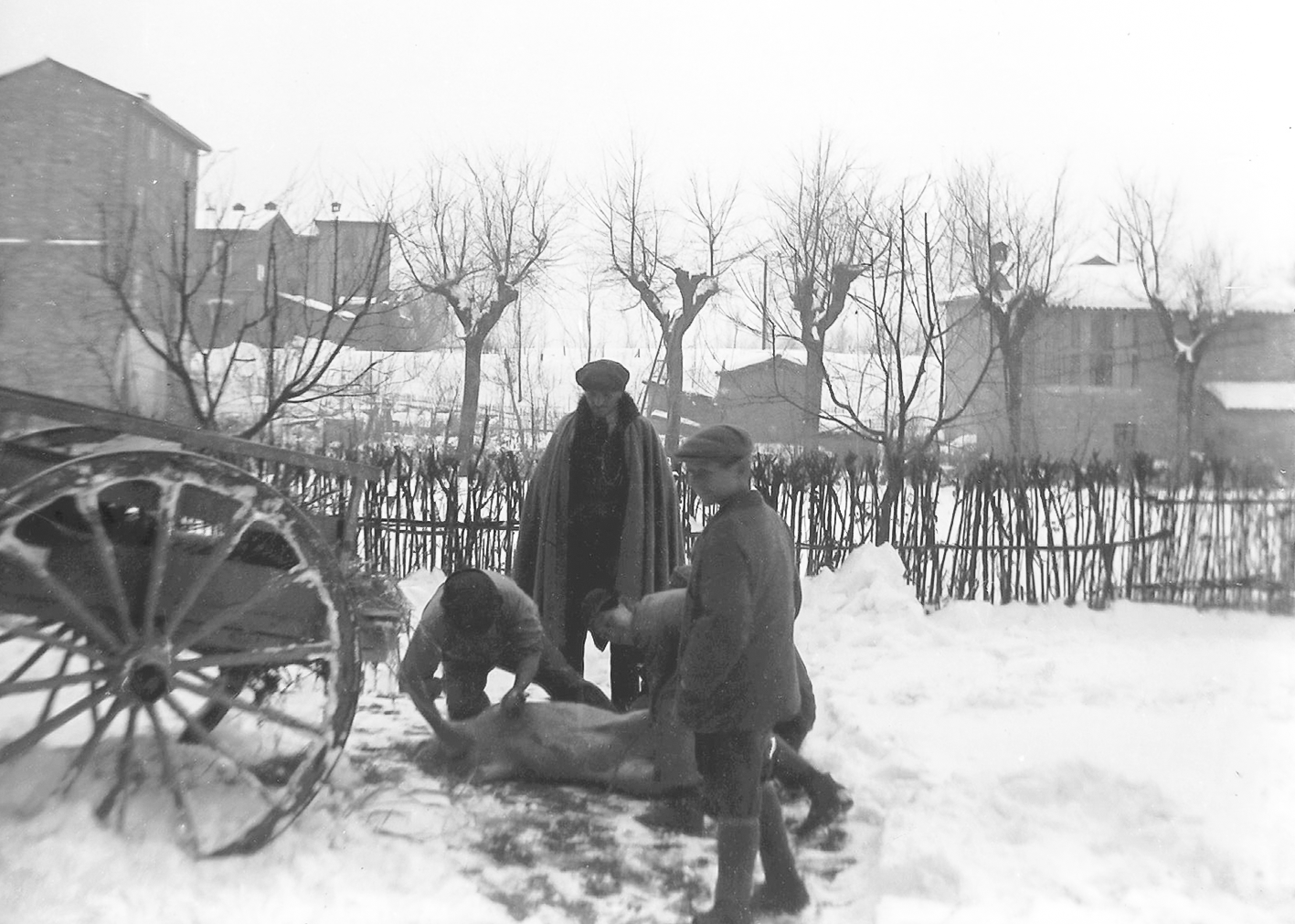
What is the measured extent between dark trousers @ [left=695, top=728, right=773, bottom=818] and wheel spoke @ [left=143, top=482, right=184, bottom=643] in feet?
5.49

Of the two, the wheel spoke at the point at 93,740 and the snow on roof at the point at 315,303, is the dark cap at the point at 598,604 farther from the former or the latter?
the snow on roof at the point at 315,303

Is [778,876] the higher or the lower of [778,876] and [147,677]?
the lower

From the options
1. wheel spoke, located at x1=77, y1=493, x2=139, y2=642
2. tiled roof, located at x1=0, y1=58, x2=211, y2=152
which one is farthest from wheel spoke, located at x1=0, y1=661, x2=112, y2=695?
tiled roof, located at x1=0, y1=58, x2=211, y2=152

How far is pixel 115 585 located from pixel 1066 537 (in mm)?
7577

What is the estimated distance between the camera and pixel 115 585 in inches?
113

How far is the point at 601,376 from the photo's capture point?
4.73 meters

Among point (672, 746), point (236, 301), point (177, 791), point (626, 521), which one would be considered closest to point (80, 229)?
point (236, 301)

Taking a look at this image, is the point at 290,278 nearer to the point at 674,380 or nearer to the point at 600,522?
the point at 600,522

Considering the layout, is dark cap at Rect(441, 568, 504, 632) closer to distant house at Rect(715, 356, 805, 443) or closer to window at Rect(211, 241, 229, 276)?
window at Rect(211, 241, 229, 276)

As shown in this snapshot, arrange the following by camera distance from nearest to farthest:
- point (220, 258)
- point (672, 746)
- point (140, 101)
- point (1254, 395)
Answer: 1. point (672, 746)
2. point (140, 101)
3. point (1254, 395)
4. point (220, 258)

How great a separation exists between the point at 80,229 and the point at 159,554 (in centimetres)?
487

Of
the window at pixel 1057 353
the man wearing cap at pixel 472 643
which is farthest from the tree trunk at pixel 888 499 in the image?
the man wearing cap at pixel 472 643

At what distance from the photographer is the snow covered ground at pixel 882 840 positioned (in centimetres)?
284

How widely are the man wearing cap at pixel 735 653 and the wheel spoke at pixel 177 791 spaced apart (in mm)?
1499
